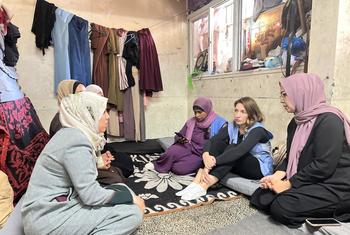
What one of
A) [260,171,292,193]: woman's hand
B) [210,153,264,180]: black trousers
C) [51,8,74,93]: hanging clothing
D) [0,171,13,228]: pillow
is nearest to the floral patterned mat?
[210,153,264,180]: black trousers

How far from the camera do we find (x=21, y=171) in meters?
1.58

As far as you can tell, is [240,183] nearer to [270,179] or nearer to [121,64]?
[270,179]

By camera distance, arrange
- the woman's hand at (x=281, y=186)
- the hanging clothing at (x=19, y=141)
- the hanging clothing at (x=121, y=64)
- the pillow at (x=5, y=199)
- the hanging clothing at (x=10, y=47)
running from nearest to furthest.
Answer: the pillow at (x=5, y=199) → the woman's hand at (x=281, y=186) → the hanging clothing at (x=19, y=141) → the hanging clothing at (x=10, y=47) → the hanging clothing at (x=121, y=64)

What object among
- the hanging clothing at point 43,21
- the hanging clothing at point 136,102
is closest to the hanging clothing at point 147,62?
the hanging clothing at point 136,102

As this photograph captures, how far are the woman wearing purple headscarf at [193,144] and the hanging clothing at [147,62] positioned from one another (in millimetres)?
1148

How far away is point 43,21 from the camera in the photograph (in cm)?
288

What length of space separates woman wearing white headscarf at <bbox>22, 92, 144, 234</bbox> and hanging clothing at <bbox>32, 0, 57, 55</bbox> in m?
2.26

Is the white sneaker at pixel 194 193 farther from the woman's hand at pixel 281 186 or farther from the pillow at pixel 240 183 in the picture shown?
the woman's hand at pixel 281 186

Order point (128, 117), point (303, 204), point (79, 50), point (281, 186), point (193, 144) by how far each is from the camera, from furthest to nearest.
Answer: point (128, 117) < point (79, 50) < point (193, 144) < point (281, 186) < point (303, 204)

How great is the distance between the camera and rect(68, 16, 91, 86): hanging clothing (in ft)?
9.86

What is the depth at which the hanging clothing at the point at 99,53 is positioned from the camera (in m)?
3.15

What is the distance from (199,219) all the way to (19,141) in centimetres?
133

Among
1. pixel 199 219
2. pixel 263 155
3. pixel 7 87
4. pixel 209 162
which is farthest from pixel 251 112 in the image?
pixel 7 87

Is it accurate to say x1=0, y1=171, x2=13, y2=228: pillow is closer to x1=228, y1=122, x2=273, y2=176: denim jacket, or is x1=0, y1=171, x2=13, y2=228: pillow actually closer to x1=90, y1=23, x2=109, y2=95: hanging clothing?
x1=228, y1=122, x2=273, y2=176: denim jacket
